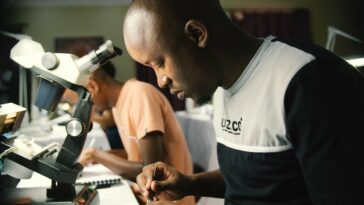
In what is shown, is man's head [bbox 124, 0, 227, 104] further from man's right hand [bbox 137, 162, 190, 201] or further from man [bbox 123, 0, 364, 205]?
man's right hand [bbox 137, 162, 190, 201]

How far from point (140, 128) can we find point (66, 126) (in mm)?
362

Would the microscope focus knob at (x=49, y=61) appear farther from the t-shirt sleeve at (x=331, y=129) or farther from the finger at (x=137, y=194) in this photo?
the t-shirt sleeve at (x=331, y=129)

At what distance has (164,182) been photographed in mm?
988

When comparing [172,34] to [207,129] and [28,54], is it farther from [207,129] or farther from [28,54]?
[207,129]

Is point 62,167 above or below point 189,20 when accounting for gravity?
below

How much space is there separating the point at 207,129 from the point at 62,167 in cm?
215

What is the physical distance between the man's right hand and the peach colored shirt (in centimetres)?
38

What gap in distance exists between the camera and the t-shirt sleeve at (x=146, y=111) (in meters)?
1.41

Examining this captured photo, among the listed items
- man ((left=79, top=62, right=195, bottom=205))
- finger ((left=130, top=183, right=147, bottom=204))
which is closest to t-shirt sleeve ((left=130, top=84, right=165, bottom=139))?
man ((left=79, top=62, right=195, bottom=205))

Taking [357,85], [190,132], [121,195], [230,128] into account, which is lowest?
[190,132]

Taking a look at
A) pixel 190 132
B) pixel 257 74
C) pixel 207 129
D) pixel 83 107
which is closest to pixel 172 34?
pixel 257 74

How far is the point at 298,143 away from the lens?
68cm

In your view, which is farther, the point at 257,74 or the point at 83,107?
the point at 83,107

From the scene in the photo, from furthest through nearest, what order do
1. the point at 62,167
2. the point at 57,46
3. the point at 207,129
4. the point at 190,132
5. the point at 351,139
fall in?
1. the point at 57,46
2. the point at 190,132
3. the point at 207,129
4. the point at 62,167
5. the point at 351,139
